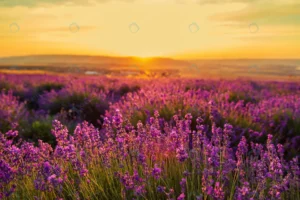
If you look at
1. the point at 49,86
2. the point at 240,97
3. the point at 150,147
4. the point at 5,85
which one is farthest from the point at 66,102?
the point at 150,147

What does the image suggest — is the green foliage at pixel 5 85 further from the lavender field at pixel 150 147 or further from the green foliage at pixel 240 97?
the green foliage at pixel 240 97

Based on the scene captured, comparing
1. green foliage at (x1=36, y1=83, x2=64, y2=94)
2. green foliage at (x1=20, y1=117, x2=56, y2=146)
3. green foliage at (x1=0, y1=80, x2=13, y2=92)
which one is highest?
green foliage at (x1=0, y1=80, x2=13, y2=92)

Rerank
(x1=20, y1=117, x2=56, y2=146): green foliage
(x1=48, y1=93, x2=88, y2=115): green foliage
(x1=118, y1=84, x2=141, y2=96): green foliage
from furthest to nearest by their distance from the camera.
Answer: (x1=118, y1=84, x2=141, y2=96): green foliage
(x1=48, y1=93, x2=88, y2=115): green foliage
(x1=20, y1=117, x2=56, y2=146): green foliage

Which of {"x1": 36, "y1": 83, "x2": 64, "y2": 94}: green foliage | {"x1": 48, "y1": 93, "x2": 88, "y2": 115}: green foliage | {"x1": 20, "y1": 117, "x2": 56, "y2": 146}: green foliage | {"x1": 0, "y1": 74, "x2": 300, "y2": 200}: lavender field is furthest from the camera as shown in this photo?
{"x1": 36, "y1": 83, "x2": 64, "y2": 94}: green foliage

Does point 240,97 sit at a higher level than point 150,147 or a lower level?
lower

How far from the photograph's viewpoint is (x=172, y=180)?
3596 mm

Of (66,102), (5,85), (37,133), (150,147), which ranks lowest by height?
(37,133)

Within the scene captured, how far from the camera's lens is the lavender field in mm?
2973

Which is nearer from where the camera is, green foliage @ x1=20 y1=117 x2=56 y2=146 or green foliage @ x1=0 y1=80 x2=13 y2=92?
green foliage @ x1=20 y1=117 x2=56 y2=146

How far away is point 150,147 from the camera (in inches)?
142

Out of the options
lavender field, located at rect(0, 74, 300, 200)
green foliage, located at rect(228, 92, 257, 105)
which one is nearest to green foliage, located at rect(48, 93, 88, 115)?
lavender field, located at rect(0, 74, 300, 200)

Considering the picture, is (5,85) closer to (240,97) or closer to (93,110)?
(93,110)

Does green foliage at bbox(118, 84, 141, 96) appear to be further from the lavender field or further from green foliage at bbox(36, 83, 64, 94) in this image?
green foliage at bbox(36, 83, 64, 94)

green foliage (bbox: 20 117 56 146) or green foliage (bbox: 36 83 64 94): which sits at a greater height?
green foliage (bbox: 36 83 64 94)
